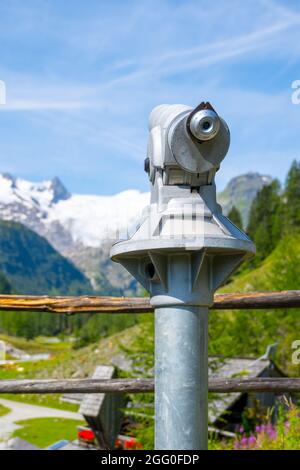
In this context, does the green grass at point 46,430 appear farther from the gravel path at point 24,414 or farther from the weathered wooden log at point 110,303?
the weathered wooden log at point 110,303

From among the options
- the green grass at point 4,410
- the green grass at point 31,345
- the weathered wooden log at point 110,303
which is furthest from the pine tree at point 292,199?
the weathered wooden log at point 110,303

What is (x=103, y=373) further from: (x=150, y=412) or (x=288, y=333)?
(x=288, y=333)

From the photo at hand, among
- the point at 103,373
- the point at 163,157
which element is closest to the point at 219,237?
the point at 163,157

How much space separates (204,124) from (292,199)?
7260 centimetres

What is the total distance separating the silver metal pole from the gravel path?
30.3 m

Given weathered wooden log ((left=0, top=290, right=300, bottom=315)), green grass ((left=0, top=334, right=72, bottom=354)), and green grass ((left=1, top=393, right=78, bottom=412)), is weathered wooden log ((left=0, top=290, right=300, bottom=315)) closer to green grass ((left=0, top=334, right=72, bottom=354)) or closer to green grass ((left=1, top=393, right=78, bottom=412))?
green grass ((left=1, top=393, right=78, bottom=412))

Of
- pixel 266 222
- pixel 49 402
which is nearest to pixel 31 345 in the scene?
pixel 266 222

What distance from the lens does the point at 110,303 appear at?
4227 millimetres

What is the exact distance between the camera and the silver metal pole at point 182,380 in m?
2.56

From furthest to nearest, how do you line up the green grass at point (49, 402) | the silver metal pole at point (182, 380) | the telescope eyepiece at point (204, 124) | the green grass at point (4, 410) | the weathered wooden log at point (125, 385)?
the green grass at point (49, 402), the green grass at point (4, 410), the weathered wooden log at point (125, 385), the silver metal pole at point (182, 380), the telescope eyepiece at point (204, 124)

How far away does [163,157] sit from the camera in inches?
102

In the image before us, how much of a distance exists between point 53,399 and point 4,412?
A: 10.1 metres

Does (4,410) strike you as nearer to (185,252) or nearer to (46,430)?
(46,430)

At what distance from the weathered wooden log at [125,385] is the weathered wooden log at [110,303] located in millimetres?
478
